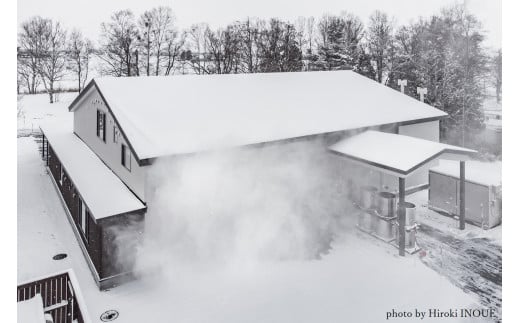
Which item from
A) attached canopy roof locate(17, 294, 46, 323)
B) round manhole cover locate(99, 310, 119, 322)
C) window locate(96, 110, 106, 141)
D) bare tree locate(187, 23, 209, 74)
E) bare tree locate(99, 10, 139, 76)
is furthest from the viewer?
window locate(96, 110, 106, 141)

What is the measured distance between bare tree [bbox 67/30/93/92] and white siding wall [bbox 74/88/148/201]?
694mm

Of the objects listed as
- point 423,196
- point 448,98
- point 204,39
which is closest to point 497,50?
point 423,196

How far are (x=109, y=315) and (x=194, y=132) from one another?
10.7 feet

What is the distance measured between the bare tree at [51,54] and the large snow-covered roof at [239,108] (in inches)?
44.9

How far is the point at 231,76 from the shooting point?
33.2 feet

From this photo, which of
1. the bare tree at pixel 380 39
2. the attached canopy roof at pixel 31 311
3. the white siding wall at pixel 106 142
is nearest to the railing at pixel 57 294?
the attached canopy roof at pixel 31 311

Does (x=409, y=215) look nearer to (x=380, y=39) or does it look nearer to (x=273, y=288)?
(x=273, y=288)

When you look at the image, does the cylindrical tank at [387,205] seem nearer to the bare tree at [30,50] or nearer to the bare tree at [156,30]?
the bare tree at [156,30]

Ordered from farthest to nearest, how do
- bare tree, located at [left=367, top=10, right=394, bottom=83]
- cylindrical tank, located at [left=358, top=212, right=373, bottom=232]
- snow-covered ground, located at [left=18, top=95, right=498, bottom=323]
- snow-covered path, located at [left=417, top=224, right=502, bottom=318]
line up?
1. bare tree, located at [left=367, top=10, right=394, bottom=83]
2. cylindrical tank, located at [left=358, top=212, right=373, bottom=232]
3. snow-covered path, located at [left=417, top=224, right=502, bottom=318]
4. snow-covered ground, located at [left=18, top=95, right=498, bottom=323]

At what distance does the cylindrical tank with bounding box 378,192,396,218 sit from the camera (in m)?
7.65

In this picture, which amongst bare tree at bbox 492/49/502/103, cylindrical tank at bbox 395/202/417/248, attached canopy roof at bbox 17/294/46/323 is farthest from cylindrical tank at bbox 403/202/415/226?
attached canopy roof at bbox 17/294/46/323

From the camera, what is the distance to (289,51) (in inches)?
500

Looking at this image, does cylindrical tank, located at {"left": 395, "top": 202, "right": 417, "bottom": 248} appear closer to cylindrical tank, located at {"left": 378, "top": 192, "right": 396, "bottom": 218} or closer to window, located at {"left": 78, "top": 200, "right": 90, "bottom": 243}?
cylindrical tank, located at {"left": 378, "top": 192, "right": 396, "bottom": 218}

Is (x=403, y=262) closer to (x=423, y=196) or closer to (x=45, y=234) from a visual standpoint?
(x=423, y=196)
